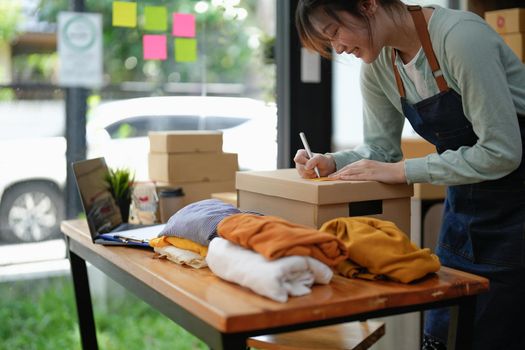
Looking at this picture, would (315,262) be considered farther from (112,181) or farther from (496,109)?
(112,181)

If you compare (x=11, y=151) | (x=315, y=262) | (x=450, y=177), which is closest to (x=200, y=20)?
(x=11, y=151)

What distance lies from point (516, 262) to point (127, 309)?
1.90 m

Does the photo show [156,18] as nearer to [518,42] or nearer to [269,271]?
[518,42]

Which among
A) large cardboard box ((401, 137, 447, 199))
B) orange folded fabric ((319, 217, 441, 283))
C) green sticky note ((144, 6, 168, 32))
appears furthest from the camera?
green sticky note ((144, 6, 168, 32))

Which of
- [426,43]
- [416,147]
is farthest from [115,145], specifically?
[426,43]

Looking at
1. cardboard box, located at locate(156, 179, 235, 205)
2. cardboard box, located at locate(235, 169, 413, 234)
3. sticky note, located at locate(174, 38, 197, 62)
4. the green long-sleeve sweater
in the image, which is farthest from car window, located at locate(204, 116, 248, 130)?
the green long-sleeve sweater

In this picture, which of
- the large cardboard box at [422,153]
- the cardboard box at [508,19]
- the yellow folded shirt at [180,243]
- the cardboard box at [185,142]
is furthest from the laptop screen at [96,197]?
the cardboard box at [508,19]

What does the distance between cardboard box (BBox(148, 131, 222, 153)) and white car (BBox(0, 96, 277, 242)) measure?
37 centimetres

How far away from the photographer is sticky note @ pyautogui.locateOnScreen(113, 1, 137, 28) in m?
2.93

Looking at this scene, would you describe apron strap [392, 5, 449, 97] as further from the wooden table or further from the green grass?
the green grass

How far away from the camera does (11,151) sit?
2842 millimetres

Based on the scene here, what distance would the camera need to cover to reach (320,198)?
1.64 meters

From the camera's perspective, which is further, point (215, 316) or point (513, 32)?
point (513, 32)

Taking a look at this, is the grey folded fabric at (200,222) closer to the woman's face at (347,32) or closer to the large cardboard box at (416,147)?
the woman's face at (347,32)
